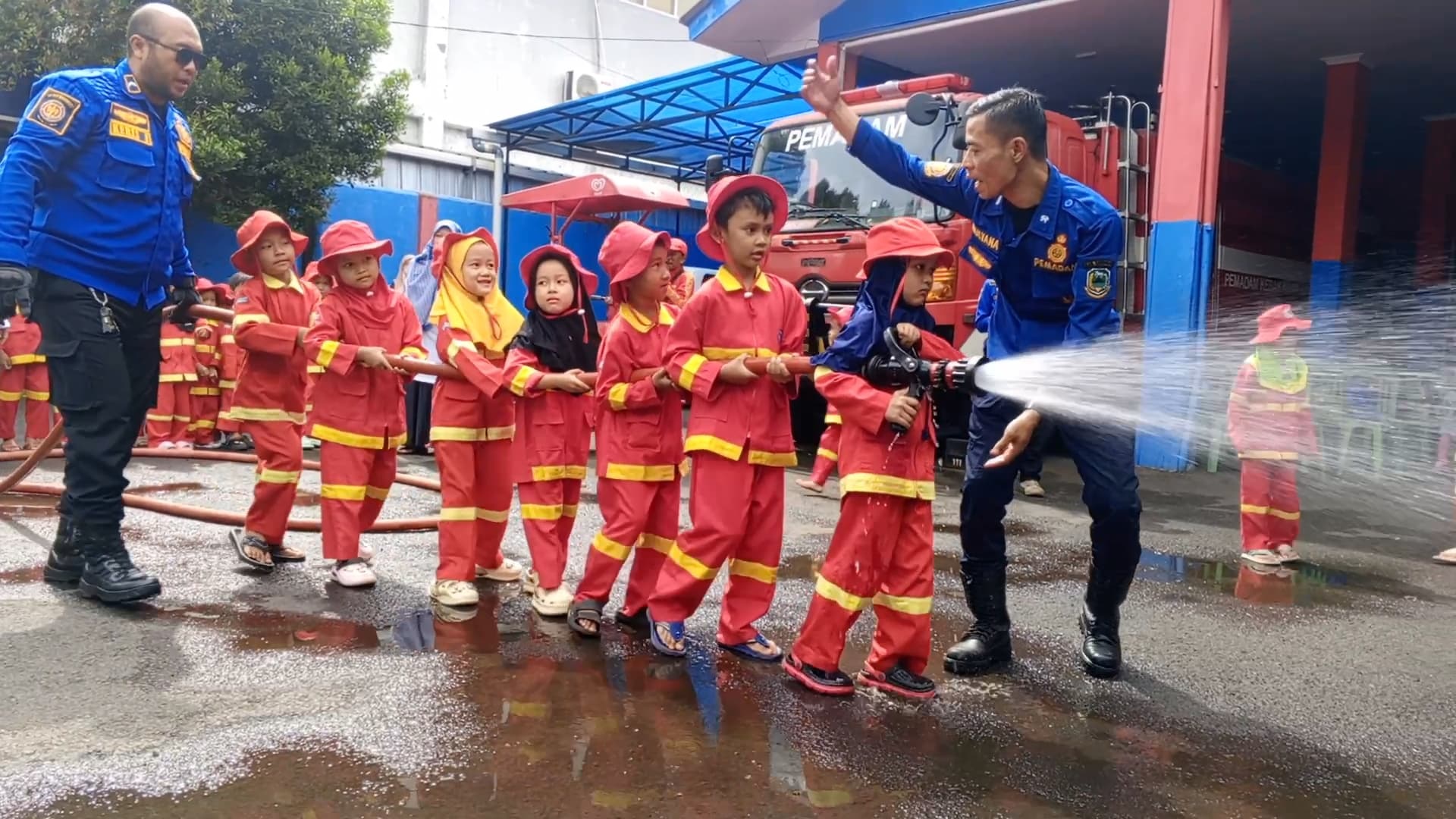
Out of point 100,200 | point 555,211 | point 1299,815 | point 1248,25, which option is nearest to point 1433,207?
point 1248,25

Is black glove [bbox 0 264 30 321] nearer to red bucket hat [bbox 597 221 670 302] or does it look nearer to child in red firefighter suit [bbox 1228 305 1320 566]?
red bucket hat [bbox 597 221 670 302]

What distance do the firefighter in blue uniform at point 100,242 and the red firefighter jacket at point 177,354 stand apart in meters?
6.16

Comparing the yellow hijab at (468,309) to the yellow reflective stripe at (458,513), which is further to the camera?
the yellow hijab at (468,309)

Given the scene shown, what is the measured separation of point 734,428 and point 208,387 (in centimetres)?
862

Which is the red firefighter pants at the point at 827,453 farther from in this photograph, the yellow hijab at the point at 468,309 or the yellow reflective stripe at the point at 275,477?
the yellow reflective stripe at the point at 275,477

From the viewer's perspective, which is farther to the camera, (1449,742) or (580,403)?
(580,403)

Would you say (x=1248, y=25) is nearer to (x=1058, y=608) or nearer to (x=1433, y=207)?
(x=1433, y=207)

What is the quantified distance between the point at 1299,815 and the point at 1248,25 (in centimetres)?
1166

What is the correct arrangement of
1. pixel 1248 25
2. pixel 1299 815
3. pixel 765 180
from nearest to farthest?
1. pixel 1299 815
2. pixel 765 180
3. pixel 1248 25

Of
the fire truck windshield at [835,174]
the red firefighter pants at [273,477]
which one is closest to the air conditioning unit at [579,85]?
the fire truck windshield at [835,174]

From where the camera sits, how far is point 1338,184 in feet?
41.9

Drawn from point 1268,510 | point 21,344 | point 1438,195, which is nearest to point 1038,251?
point 1268,510

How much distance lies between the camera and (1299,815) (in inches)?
108

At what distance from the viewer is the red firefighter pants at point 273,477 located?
504cm
